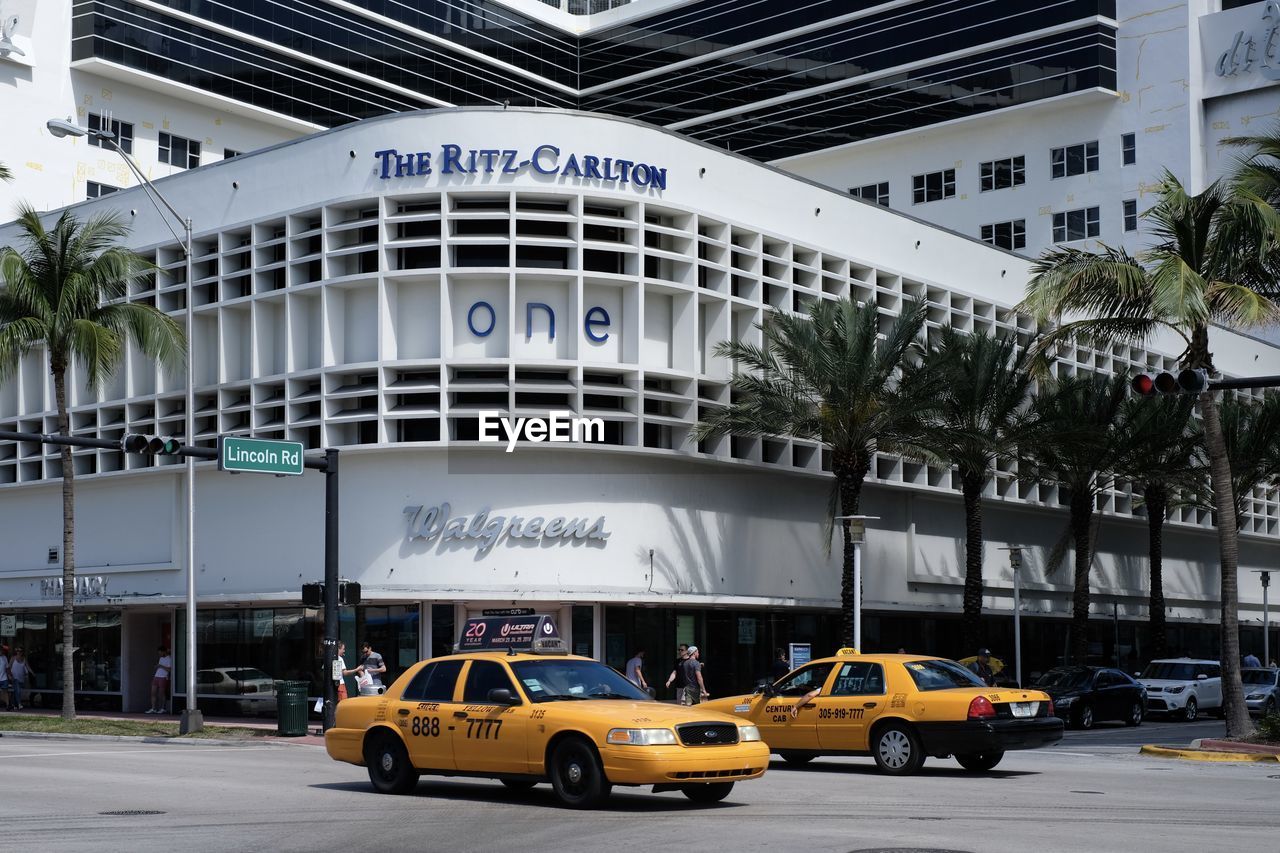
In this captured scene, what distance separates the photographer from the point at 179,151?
197 ft

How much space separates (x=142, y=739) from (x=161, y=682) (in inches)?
341

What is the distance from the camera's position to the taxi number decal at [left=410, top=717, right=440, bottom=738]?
16.5 m

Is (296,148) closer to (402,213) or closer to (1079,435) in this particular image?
(402,213)

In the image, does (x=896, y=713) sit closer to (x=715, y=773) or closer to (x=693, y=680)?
(x=715, y=773)

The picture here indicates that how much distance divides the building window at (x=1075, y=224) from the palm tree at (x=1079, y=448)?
21.2 metres

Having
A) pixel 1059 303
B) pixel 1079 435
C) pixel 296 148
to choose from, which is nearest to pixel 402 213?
pixel 296 148

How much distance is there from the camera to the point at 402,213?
36000mm

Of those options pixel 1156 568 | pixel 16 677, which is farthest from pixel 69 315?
pixel 1156 568

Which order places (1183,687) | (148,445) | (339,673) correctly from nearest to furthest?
1. (148,445)
2. (339,673)
3. (1183,687)

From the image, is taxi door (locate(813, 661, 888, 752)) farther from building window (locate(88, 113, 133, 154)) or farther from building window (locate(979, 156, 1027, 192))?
building window (locate(979, 156, 1027, 192))

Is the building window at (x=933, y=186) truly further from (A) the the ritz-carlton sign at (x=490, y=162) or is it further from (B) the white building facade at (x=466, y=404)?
(A) the the ritz-carlton sign at (x=490, y=162)

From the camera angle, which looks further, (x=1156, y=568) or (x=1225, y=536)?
(x=1156, y=568)

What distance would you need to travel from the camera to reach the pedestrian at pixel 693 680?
30672 mm

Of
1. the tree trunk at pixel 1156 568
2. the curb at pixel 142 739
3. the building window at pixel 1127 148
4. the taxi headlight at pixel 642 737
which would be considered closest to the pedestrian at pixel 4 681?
the curb at pixel 142 739
